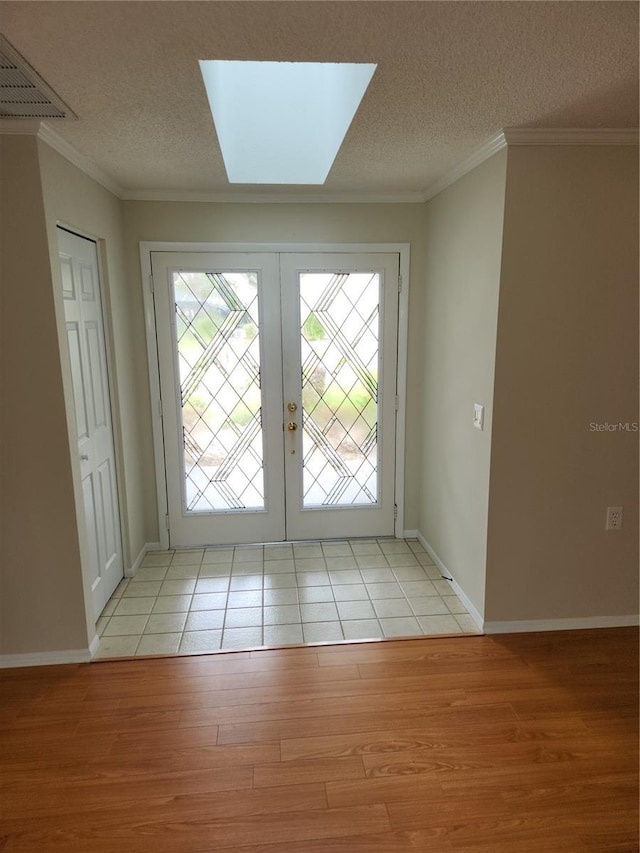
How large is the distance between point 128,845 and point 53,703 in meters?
0.81

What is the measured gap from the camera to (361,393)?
141 inches

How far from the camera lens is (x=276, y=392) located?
3.52 metres

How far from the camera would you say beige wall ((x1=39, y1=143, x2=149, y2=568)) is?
228cm

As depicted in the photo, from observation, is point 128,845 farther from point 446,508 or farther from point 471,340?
point 471,340

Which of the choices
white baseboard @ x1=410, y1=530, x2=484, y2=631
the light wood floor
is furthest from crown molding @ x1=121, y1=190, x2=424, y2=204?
the light wood floor

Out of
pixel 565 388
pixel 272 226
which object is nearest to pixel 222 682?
pixel 565 388

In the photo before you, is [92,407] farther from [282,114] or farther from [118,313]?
[282,114]

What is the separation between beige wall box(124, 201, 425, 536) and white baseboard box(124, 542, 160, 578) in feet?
2.54

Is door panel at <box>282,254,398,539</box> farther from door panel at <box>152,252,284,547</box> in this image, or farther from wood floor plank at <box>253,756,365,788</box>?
wood floor plank at <box>253,756,365,788</box>

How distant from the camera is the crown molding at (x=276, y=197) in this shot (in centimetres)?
319

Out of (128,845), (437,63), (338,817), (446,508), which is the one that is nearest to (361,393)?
(446,508)

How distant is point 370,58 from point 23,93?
1181 millimetres

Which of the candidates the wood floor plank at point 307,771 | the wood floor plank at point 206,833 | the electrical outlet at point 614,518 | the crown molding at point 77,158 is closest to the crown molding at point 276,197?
the crown molding at point 77,158

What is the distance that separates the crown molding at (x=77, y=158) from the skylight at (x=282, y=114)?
669mm
